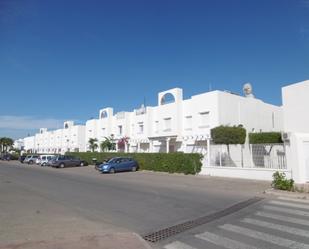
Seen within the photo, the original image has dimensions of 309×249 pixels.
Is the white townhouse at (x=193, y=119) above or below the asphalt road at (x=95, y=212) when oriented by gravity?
above

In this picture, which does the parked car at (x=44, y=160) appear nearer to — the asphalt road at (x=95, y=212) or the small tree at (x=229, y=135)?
the small tree at (x=229, y=135)

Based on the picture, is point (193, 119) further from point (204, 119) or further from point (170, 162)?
point (170, 162)

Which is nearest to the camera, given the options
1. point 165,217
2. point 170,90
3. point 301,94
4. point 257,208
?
point 165,217

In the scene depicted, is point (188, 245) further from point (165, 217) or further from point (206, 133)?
point (206, 133)

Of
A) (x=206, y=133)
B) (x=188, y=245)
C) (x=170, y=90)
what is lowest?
(x=188, y=245)

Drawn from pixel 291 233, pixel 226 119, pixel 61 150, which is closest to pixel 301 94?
pixel 226 119

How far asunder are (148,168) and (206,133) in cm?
725

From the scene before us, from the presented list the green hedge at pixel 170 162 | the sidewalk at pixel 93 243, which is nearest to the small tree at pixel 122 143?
the green hedge at pixel 170 162

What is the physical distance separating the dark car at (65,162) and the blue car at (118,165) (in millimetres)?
14146

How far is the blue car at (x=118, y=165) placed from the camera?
32312 mm

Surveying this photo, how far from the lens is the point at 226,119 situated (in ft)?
107

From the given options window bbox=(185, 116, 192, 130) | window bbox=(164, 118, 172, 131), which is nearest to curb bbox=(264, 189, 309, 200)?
window bbox=(185, 116, 192, 130)

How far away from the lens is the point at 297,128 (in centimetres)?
2294

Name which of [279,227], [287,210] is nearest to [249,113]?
[287,210]
